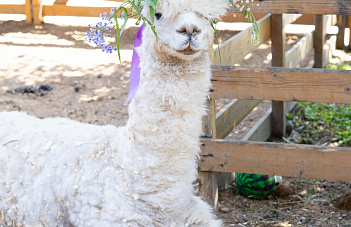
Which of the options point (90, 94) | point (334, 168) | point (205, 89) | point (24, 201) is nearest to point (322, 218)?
point (334, 168)

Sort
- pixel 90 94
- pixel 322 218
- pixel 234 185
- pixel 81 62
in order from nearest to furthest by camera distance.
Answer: pixel 322 218 < pixel 234 185 < pixel 90 94 < pixel 81 62

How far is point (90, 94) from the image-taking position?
6617mm

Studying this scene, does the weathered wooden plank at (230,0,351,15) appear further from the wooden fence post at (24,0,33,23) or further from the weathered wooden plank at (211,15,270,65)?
the wooden fence post at (24,0,33,23)

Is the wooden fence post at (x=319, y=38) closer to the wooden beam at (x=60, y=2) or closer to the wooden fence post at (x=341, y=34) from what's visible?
the wooden fence post at (x=341, y=34)

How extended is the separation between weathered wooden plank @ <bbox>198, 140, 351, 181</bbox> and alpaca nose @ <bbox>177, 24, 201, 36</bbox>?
1.54m

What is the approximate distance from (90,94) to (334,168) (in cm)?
396

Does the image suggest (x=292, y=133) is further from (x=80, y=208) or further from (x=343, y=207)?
(x=80, y=208)

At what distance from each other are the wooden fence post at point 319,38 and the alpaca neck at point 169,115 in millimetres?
5004

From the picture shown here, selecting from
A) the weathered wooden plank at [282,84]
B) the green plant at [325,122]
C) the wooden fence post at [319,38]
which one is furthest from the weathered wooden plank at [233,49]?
the wooden fence post at [319,38]

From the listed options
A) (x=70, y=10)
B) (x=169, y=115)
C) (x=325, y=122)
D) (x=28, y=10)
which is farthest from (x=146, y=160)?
(x=28, y=10)

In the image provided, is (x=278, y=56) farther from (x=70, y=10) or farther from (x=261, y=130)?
(x=70, y=10)

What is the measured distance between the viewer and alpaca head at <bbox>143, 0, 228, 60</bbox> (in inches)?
86.2

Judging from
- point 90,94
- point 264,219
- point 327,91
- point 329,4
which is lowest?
point 264,219

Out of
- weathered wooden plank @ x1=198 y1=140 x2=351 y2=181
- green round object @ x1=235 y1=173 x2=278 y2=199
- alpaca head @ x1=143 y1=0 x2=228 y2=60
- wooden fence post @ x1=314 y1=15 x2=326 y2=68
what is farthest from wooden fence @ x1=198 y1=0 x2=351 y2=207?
wooden fence post @ x1=314 y1=15 x2=326 y2=68
